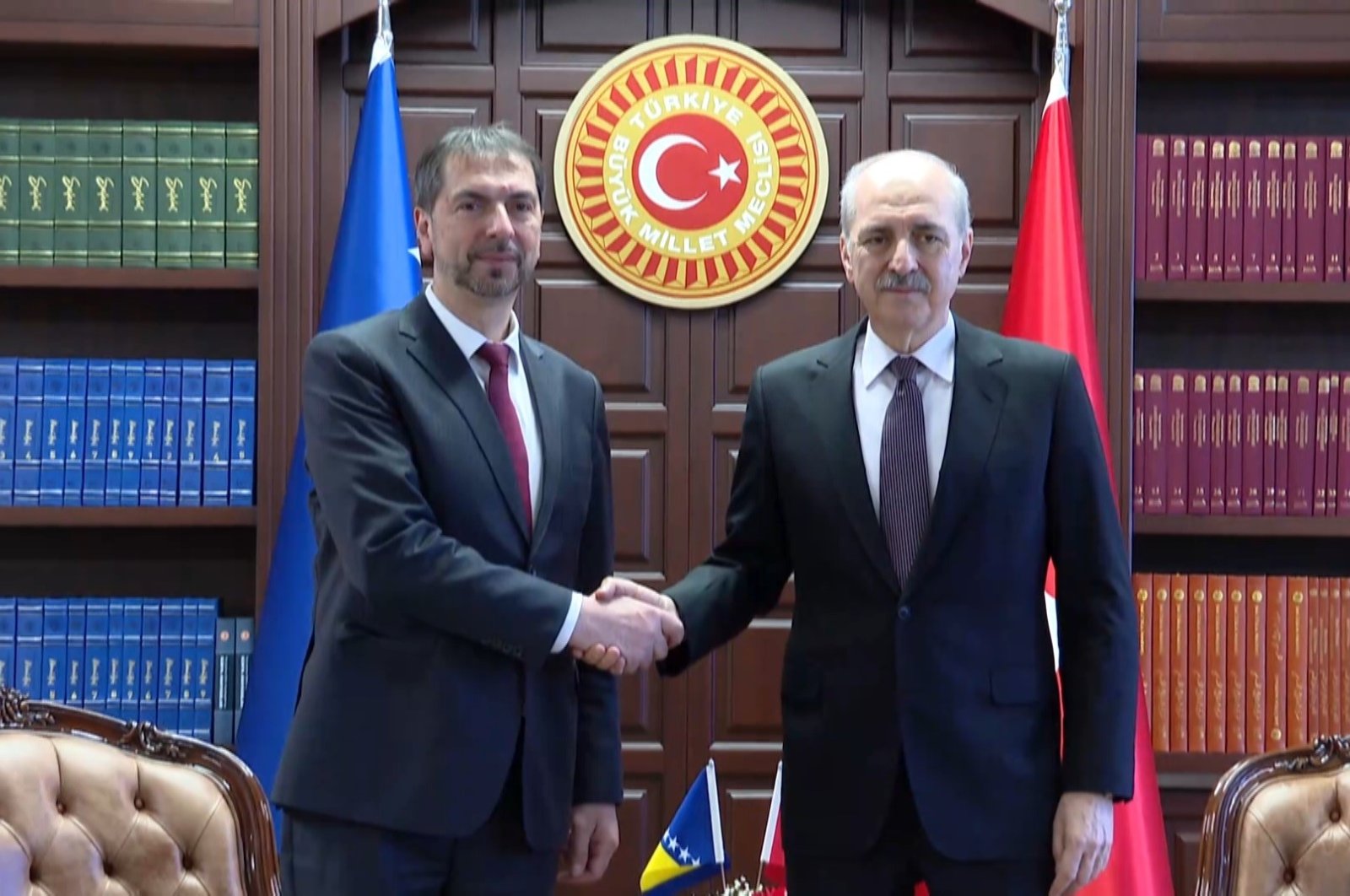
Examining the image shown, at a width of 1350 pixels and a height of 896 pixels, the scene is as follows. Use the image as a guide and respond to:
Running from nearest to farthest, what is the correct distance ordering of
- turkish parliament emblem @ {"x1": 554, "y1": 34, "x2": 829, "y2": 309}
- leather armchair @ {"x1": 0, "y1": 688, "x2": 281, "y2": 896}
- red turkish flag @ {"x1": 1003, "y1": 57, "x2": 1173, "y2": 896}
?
leather armchair @ {"x1": 0, "y1": 688, "x2": 281, "y2": 896} → red turkish flag @ {"x1": 1003, "y1": 57, "x2": 1173, "y2": 896} → turkish parliament emblem @ {"x1": 554, "y1": 34, "x2": 829, "y2": 309}

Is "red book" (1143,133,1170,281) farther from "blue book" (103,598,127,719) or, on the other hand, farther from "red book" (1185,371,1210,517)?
"blue book" (103,598,127,719)

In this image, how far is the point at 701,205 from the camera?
3.54 m

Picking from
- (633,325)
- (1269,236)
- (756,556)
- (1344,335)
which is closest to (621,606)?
(756,556)

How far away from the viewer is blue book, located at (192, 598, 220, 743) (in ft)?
11.1

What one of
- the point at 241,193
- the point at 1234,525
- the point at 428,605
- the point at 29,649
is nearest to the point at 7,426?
the point at 29,649

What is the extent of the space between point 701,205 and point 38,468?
1.67 meters

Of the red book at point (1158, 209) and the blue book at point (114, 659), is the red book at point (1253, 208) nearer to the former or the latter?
the red book at point (1158, 209)

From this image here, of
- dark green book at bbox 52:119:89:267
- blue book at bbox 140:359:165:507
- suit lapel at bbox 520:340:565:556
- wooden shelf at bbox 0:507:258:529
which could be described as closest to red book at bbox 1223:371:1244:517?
suit lapel at bbox 520:340:565:556

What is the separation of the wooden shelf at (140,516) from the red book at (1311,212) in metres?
2.55

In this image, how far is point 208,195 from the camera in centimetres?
343

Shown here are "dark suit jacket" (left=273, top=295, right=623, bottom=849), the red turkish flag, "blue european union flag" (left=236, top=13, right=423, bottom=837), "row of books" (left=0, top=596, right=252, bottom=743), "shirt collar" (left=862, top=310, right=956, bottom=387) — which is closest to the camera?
"dark suit jacket" (left=273, top=295, right=623, bottom=849)

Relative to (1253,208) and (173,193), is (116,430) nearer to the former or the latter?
(173,193)

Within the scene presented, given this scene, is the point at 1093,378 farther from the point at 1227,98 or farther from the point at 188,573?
the point at 188,573

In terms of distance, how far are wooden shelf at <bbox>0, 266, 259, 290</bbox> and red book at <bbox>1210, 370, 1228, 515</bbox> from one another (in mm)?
2277
